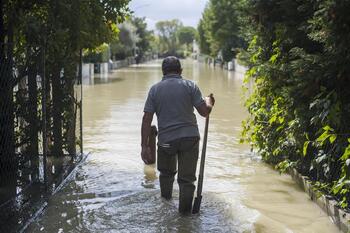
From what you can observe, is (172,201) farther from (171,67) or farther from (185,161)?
(171,67)

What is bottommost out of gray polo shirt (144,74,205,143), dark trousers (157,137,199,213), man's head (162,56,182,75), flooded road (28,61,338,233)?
flooded road (28,61,338,233)

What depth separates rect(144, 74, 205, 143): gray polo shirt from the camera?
5.75 m

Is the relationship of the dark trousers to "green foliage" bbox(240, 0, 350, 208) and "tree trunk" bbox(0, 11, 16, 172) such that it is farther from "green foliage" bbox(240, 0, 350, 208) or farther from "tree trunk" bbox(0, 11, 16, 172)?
"tree trunk" bbox(0, 11, 16, 172)

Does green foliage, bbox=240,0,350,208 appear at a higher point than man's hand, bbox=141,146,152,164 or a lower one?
higher

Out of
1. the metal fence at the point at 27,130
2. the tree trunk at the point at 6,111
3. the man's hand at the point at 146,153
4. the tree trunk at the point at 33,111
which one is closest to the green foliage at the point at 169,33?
the metal fence at the point at 27,130

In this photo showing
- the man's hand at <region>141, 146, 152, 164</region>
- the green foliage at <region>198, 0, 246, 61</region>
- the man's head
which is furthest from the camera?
the green foliage at <region>198, 0, 246, 61</region>

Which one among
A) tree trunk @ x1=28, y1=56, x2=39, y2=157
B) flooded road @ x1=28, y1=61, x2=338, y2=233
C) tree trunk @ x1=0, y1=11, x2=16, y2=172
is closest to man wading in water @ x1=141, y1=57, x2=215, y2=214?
flooded road @ x1=28, y1=61, x2=338, y2=233

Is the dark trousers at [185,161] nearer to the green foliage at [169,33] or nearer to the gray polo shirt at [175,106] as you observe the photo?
the gray polo shirt at [175,106]

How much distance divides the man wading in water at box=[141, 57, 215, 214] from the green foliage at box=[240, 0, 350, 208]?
3.95ft

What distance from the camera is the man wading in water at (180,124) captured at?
18.9ft

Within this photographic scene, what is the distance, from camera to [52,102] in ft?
A: 26.0

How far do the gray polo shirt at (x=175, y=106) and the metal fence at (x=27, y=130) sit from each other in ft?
5.14

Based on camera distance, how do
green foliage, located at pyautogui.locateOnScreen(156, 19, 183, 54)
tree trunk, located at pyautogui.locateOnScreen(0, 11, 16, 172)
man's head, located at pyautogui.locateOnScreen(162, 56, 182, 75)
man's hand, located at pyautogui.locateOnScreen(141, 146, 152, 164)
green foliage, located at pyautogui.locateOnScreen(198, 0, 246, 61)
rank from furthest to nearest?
green foliage, located at pyautogui.locateOnScreen(156, 19, 183, 54) < green foliage, located at pyautogui.locateOnScreen(198, 0, 246, 61) < man's head, located at pyautogui.locateOnScreen(162, 56, 182, 75) < man's hand, located at pyautogui.locateOnScreen(141, 146, 152, 164) < tree trunk, located at pyautogui.locateOnScreen(0, 11, 16, 172)

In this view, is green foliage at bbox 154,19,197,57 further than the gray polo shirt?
Yes
